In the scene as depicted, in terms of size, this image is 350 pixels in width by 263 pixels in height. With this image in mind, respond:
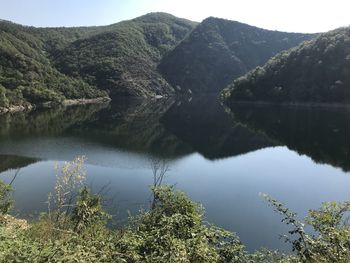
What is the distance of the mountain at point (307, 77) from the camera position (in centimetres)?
14312

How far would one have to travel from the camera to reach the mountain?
143 meters

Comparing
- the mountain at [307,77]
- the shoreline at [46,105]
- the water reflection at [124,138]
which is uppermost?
the mountain at [307,77]

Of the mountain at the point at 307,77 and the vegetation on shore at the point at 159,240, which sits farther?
the mountain at the point at 307,77

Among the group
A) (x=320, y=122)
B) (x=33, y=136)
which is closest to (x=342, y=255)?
(x=33, y=136)

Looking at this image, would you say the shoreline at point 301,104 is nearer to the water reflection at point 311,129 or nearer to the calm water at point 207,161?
the water reflection at point 311,129

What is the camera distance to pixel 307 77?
6058 inches

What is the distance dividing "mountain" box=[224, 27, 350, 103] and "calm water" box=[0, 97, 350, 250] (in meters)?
34.6

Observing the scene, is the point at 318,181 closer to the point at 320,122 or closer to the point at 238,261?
the point at 238,261

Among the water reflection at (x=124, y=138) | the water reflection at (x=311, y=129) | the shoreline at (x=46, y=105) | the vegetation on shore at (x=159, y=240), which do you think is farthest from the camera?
the shoreline at (x=46, y=105)

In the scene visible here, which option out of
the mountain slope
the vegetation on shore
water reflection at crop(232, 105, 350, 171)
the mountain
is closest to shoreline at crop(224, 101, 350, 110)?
the mountain

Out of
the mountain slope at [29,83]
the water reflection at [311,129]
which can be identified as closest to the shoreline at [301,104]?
the water reflection at [311,129]

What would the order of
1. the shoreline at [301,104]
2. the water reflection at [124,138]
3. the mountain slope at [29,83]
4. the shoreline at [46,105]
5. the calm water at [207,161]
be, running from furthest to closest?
the mountain slope at [29,83] → the shoreline at [301,104] → the shoreline at [46,105] → the water reflection at [124,138] → the calm water at [207,161]

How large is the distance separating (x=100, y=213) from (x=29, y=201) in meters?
17.0

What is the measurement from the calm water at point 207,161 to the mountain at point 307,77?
113ft
